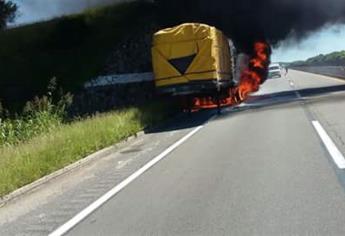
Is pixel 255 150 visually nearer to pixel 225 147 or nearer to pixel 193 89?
pixel 225 147

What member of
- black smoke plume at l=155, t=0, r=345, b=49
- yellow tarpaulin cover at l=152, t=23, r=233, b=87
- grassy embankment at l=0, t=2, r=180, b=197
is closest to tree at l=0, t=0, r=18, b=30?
grassy embankment at l=0, t=2, r=180, b=197

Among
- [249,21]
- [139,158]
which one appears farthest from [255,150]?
[249,21]

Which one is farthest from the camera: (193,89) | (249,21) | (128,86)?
(249,21)

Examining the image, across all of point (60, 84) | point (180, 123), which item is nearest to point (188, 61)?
point (180, 123)

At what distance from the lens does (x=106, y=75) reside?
35438 mm

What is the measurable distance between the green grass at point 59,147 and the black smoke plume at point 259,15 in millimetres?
17844

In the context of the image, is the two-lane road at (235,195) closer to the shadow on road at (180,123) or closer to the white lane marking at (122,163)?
the white lane marking at (122,163)

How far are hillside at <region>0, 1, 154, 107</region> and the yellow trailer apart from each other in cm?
626

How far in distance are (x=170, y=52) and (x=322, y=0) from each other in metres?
18.9

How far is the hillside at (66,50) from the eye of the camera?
114 ft

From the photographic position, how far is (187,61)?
94.3 feet

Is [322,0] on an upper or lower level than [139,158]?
upper

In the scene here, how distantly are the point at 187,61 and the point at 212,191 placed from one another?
1829 cm

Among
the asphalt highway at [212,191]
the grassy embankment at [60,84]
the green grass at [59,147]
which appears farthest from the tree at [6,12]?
the asphalt highway at [212,191]
